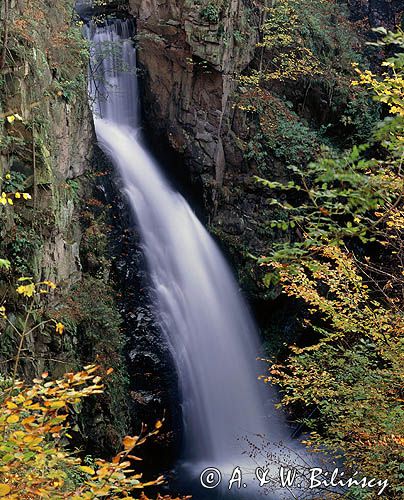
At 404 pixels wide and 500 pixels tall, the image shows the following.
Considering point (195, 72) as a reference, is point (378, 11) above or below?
above

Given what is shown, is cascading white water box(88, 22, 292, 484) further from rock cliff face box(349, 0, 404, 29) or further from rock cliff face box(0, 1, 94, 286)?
rock cliff face box(349, 0, 404, 29)

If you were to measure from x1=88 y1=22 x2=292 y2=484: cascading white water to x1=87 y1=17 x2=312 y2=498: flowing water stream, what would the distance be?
24mm

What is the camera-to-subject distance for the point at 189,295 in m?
11.5

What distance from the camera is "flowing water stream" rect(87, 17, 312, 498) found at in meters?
10.5

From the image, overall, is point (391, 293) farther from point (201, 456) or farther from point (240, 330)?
point (201, 456)

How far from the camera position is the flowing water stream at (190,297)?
10508mm

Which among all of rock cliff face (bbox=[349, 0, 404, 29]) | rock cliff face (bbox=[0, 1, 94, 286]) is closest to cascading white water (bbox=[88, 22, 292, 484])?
rock cliff face (bbox=[0, 1, 94, 286])

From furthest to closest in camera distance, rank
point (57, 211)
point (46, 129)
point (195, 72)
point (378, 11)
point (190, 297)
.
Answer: point (378, 11) < point (195, 72) < point (190, 297) < point (57, 211) < point (46, 129)

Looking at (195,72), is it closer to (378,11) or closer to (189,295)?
(189,295)

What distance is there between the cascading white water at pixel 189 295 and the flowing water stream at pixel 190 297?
0.02m

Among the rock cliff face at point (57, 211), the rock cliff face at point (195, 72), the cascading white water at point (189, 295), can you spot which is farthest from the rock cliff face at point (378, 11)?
the rock cliff face at point (57, 211)

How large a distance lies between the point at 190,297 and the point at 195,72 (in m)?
5.98

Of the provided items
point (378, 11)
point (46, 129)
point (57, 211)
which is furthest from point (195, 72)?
point (378, 11)

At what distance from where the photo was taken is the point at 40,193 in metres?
7.12
